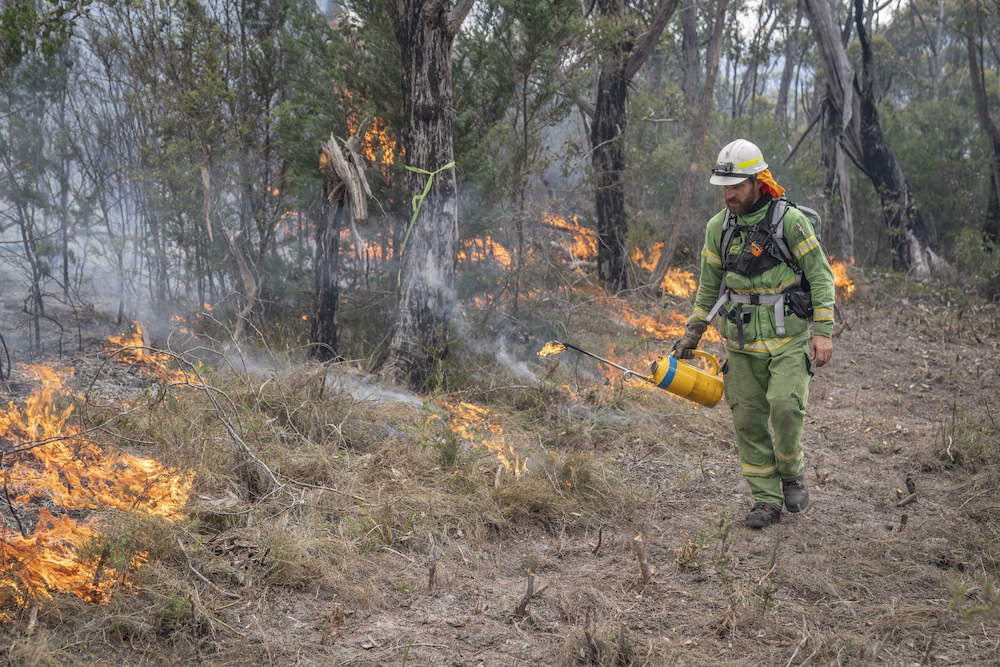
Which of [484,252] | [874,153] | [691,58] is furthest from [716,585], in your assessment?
[691,58]

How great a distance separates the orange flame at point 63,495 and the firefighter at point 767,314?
3111 mm

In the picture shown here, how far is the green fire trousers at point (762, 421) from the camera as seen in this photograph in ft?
13.4

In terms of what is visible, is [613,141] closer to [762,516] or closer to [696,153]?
[696,153]

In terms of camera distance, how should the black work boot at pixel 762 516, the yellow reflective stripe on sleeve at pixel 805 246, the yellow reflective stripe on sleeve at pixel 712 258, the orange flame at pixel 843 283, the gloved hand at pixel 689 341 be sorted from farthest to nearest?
the orange flame at pixel 843 283, the gloved hand at pixel 689 341, the yellow reflective stripe on sleeve at pixel 712 258, the black work boot at pixel 762 516, the yellow reflective stripe on sleeve at pixel 805 246

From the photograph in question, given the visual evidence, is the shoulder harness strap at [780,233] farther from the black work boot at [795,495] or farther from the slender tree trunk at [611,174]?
the slender tree trunk at [611,174]

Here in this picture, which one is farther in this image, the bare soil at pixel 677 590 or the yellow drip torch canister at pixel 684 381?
the yellow drip torch canister at pixel 684 381

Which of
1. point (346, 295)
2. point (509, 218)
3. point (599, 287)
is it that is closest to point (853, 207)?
point (599, 287)

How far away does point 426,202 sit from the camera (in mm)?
6434

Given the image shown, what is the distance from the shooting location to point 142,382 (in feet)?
18.5

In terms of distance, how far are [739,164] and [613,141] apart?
6570 millimetres

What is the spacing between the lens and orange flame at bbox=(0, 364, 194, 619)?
282 centimetres

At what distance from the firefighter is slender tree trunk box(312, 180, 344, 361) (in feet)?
12.8

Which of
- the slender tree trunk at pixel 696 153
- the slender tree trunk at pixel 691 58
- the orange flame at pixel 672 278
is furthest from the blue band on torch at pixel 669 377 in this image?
the slender tree trunk at pixel 691 58

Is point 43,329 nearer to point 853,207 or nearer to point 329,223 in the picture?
point 329,223
